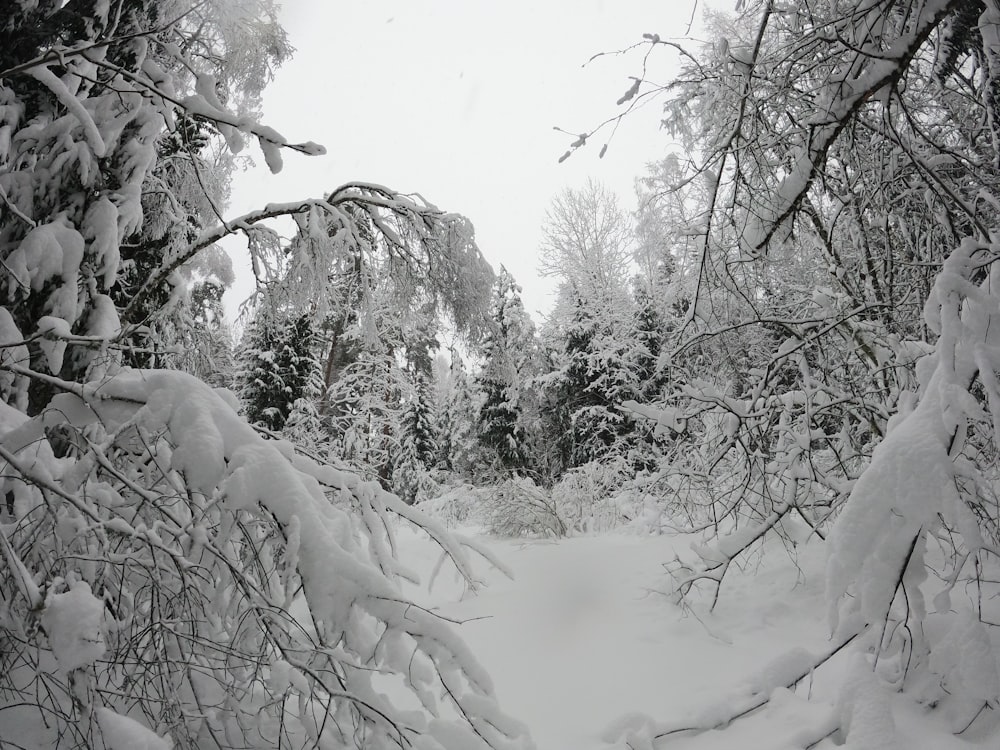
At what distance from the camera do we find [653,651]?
3057 millimetres

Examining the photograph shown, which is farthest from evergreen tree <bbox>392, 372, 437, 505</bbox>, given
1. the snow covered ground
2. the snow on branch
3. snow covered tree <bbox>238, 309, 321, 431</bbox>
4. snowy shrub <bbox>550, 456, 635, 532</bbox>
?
the snow on branch

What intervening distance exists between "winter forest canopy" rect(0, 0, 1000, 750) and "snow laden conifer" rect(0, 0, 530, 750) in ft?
0.04

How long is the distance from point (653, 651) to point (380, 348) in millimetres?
3320

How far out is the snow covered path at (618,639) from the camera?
8.31ft

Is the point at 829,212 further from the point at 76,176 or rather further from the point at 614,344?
the point at 614,344

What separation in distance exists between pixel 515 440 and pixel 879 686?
14.0 m

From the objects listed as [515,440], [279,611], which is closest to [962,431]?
[279,611]

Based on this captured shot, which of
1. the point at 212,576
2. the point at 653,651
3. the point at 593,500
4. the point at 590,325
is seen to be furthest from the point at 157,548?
the point at 590,325

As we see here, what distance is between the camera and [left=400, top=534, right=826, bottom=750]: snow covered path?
2.53 meters

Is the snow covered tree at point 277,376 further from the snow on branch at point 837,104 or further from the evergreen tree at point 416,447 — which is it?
the snow on branch at point 837,104

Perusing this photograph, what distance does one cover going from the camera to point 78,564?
4.38 feet

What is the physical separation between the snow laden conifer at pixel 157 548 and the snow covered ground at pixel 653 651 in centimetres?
46

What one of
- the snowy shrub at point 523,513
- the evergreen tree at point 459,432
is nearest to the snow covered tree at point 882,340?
the snowy shrub at point 523,513

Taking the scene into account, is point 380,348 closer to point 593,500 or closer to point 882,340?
point 882,340
